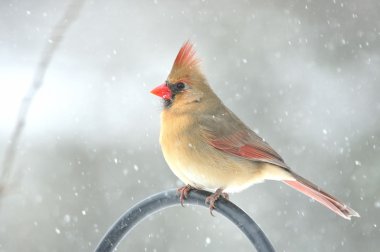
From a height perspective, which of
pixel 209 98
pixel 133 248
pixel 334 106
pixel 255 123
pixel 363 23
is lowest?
pixel 133 248

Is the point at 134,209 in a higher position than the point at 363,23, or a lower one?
lower

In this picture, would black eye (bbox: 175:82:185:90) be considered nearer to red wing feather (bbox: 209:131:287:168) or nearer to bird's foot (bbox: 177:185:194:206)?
red wing feather (bbox: 209:131:287:168)

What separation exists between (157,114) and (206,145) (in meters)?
2.91

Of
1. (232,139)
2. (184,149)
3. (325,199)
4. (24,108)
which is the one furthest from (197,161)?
(24,108)

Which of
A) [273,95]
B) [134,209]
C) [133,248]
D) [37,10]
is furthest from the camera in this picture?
[37,10]

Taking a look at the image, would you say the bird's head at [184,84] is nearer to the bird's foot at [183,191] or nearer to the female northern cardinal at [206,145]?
the female northern cardinal at [206,145]

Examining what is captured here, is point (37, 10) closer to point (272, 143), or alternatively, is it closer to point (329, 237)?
point (272, 143)

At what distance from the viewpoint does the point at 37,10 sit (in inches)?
281

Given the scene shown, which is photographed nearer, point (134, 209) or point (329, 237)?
point (134, 209)

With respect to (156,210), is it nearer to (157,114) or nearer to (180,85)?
(180,85)

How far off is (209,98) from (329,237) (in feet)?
10.4

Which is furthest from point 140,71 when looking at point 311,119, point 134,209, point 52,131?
point 134,209

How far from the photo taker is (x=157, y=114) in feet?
19.3

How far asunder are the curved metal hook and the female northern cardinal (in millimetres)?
307
